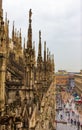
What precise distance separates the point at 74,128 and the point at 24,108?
1118 inches

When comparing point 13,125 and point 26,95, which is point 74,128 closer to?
point 26,95

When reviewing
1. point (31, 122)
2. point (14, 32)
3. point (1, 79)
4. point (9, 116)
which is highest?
point (14, 32)

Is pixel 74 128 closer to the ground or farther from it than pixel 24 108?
closer to the ground

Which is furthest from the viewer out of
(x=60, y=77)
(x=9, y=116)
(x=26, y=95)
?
(x=60, y=77)

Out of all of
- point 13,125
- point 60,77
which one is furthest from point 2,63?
point 60,77

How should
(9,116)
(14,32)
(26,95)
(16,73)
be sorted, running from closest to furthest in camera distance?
(9,116) → (26,95) → (16,73) → (14,32)

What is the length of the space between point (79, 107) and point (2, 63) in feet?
177

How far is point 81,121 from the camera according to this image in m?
46.3

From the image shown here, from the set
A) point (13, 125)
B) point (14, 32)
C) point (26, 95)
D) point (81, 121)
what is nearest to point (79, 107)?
point (81, 121)

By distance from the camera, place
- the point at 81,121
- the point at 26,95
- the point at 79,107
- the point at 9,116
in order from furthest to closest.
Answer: the point at 79,107 < the point at 81,121 < the point at 26,95 < the point at 9,116

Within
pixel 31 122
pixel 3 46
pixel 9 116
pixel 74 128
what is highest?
pixel 3 46

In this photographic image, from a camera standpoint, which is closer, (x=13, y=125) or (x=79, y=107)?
(x=13, y=125)

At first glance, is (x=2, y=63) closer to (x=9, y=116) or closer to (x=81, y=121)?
(x=9, y=116)

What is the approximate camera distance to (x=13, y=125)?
33.5ft
